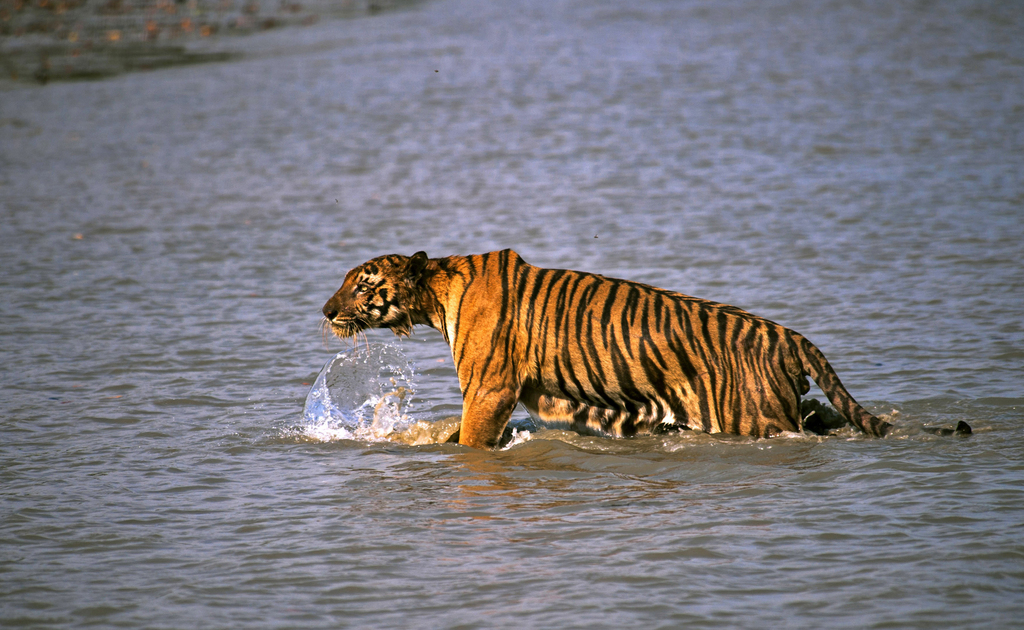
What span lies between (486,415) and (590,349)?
2.23 feet

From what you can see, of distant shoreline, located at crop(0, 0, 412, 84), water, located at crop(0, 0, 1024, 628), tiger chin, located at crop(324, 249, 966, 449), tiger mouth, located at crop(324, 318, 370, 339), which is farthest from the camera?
distant shoreline, located at crop(0, 0, 412, 84)

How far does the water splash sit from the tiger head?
0.32m

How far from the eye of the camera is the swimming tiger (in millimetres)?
6375

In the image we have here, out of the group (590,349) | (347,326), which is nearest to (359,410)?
(347,326)

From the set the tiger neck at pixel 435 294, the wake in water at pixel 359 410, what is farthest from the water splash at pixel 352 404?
the tiger neck at pixel 435 294

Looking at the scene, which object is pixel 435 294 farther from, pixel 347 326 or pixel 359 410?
pixel 359 410

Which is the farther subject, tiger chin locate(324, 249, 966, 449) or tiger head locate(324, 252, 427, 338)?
tiger head locate(324, 252, 427, 338)

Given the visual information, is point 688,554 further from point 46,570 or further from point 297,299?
point 297,299

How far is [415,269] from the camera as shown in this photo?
23.2ft

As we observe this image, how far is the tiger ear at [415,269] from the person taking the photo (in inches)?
276

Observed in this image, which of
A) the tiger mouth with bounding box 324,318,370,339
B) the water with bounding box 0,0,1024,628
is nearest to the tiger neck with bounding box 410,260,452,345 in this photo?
the tiger mouth with bounding box 324,318,370,339

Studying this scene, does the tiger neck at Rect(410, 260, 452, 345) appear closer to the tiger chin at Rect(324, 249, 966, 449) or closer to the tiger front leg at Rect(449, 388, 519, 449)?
the tiger chin at Rect(324, 249, 966, 449)

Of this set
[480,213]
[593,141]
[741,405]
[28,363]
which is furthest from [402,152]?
[741,405]

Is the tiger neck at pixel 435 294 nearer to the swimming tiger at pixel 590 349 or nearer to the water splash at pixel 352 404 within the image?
the swimming tiger at pixel 590 349
